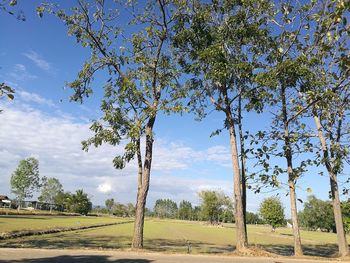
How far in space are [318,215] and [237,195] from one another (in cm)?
11793

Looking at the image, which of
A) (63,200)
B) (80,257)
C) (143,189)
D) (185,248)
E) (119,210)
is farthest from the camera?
(119,210)

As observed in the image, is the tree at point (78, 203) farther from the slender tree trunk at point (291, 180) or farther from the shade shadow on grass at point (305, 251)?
the slender tree trunk at point (291, 180)

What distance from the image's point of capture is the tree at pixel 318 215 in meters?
123

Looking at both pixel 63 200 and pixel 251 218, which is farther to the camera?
pixel 251 218

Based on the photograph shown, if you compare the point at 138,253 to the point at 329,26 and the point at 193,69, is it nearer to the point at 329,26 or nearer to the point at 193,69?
the point at 193,69

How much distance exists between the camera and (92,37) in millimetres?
22250

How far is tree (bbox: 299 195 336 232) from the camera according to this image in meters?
123

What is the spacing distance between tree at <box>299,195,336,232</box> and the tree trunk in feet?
352

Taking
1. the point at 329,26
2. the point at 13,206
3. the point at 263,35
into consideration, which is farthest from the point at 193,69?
the point at 13,206

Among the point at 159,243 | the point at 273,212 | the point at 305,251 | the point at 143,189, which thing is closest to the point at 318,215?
the point at 273,212

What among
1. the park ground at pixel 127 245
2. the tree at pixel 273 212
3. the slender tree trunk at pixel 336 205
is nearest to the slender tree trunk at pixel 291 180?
the park ground at pixel 127 245

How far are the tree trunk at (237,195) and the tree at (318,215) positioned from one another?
352 ft

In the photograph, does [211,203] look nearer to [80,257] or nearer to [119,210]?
[119,210]

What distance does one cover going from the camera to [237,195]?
74.6ft
